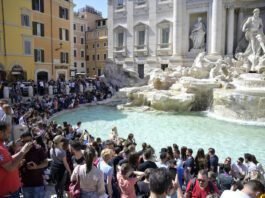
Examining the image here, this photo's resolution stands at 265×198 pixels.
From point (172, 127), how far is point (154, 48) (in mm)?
15216

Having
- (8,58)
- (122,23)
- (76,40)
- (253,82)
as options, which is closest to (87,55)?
(76,40)

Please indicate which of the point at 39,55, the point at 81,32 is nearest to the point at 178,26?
the point at 39,55

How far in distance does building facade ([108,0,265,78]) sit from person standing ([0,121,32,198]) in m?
21.7

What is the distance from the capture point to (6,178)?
3352 mm

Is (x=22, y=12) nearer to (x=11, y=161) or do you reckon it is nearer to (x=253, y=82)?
(x=253, y=82)

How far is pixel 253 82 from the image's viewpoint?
17.1 meters

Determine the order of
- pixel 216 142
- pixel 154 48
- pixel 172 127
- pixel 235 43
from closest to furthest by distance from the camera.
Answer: pixel 216 142 → pixel 172 127 → pixel 235 43 → pixel 154 48

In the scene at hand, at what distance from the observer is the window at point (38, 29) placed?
26875 millimetres

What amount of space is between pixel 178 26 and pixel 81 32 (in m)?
29.2

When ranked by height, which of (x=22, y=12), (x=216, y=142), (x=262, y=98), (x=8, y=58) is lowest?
(x=216, y=142)

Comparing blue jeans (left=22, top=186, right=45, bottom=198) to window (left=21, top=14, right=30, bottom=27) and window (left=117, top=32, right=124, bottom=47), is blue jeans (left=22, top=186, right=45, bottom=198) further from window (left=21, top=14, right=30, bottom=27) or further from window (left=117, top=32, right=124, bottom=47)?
window (left=117, top=32, right=124, bottom=47)

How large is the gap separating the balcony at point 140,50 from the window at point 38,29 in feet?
29.0

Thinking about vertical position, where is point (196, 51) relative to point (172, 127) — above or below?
above

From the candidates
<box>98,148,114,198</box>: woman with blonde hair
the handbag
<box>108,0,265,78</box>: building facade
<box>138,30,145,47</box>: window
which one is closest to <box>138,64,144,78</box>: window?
<box>108,0,265,78</box>: building facade
